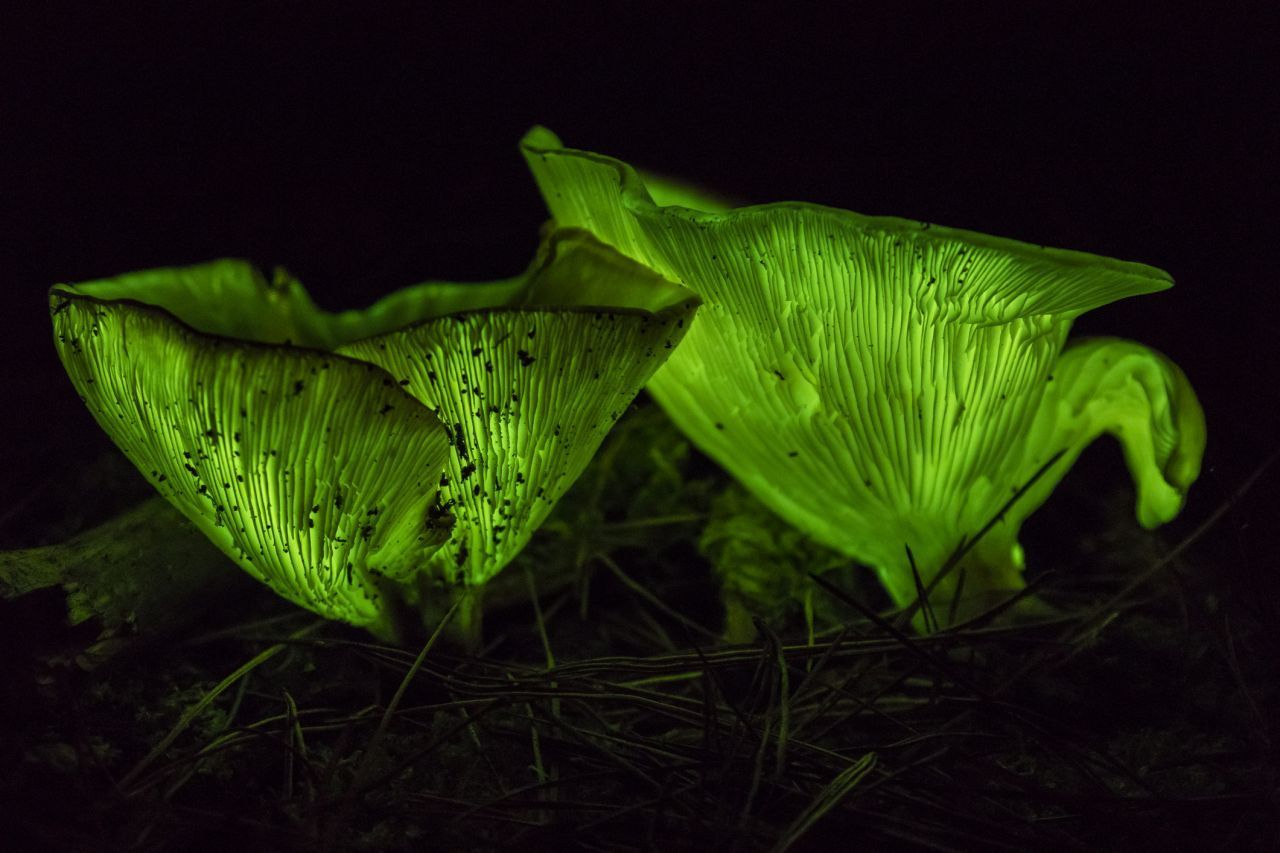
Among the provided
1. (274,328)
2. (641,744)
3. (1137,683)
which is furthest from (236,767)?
(1137,683)

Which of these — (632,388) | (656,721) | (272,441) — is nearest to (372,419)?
(272,441)

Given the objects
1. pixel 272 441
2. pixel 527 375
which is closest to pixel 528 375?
pixel 527 375

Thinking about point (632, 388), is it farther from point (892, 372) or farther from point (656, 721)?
point (656, 721)

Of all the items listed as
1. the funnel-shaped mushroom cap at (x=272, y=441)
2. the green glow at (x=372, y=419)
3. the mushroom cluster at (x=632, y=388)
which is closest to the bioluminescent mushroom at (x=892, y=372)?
the mushroom cluster at (x=632, y=388)

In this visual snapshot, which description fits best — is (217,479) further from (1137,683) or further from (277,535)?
(1137,683)

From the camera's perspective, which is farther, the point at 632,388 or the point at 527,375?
the point at 632,388

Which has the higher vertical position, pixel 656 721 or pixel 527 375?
pixel 527 375

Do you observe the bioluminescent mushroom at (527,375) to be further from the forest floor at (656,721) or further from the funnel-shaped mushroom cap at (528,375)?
the forest floor at (656,721)
